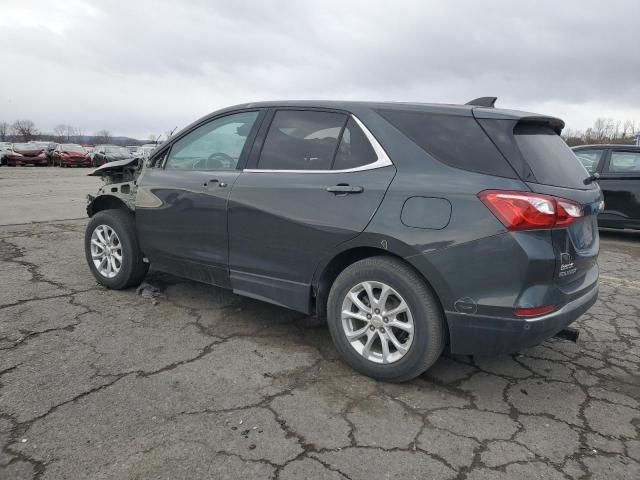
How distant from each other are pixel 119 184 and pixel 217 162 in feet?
4.11

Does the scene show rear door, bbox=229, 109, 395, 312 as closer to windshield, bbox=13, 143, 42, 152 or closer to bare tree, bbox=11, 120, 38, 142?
windshield, bbox=13, 143, 42, 152

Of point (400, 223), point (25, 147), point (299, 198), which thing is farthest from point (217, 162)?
point (25, 147)

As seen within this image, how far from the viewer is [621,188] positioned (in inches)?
319

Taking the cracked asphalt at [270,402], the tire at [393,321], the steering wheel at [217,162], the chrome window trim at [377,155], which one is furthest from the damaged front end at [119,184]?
the tire at [393,321]

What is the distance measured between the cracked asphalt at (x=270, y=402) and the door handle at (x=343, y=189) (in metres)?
1.15

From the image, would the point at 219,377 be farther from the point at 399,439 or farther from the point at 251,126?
the point at 251,126

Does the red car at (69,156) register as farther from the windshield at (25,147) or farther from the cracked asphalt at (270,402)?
the cracked asphalt at (270,402)

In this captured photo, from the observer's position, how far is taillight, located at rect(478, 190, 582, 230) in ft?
8.45

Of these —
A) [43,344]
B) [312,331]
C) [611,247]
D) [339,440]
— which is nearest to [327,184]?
[312,331]

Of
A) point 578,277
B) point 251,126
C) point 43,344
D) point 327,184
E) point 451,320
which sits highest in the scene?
point 251,126

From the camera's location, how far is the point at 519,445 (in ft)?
8.11

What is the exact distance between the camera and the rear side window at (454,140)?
2.74m

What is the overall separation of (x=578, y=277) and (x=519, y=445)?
1060 millimetres

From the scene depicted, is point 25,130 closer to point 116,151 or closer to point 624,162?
point 116,151
